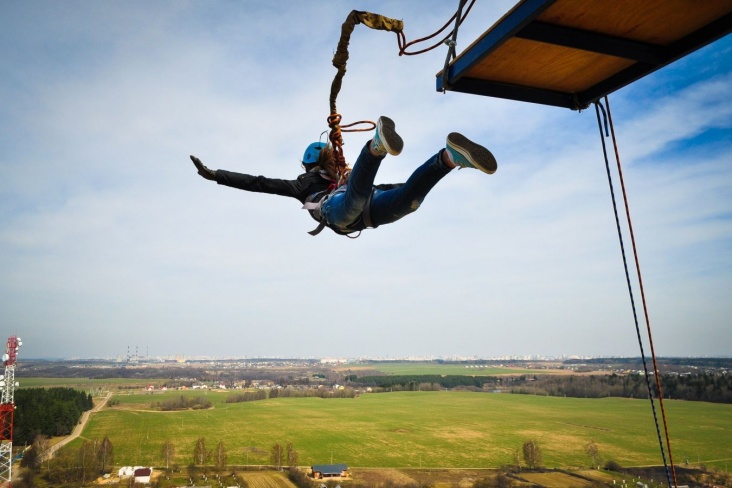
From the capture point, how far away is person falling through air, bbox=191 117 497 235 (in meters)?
3.89

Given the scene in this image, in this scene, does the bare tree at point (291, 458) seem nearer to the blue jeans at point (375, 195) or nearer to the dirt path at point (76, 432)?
the dirt path at point (76, 432)

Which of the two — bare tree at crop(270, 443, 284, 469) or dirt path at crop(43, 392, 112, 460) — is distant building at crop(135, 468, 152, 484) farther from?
bare tree at crop(270, 443, 284, 469)

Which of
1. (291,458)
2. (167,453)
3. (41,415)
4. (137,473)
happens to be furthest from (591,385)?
(41,415)

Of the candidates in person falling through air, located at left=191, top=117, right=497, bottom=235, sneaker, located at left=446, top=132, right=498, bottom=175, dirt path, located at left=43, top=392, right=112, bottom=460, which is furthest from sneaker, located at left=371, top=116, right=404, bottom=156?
dirt path, located at left=43, top=392, right=112, bottom=460

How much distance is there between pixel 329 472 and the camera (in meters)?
47.3

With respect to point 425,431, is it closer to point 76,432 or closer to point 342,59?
point 76,432

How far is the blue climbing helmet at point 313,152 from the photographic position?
612 cm

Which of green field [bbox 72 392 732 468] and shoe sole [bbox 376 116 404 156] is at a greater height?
shoe sole [bbox 376 116 404 156]

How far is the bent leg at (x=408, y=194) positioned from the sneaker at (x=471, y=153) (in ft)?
0.95

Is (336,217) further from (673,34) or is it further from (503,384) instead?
(503,384)

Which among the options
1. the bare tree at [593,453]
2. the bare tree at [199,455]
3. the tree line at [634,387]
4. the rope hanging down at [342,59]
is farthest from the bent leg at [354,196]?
the tree line at [634,387]

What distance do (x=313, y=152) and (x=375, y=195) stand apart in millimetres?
1548

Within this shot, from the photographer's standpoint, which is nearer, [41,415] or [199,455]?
[199,455]

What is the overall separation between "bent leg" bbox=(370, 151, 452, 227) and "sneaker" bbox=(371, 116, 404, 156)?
459 millimetres
